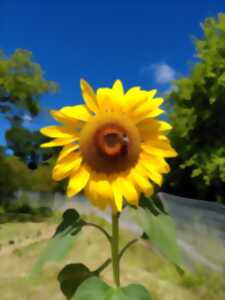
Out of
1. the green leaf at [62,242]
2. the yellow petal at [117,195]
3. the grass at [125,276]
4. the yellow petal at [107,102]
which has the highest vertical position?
the yellow petal at [107,102]

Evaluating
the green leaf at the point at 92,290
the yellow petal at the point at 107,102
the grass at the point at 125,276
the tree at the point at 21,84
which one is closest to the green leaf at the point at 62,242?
the green leaf at the point at 92,290

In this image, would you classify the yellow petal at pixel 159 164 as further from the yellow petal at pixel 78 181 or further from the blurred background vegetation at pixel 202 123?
the blurred background vegetation at pixel 202 123

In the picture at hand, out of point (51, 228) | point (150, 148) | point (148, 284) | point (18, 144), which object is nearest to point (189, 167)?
point (148, 284)

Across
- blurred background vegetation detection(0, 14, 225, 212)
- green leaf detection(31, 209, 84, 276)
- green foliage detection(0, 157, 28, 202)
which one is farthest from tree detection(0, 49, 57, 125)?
green leaf detection(31, 209, 84, 276)

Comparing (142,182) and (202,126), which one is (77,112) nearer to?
(142,182)

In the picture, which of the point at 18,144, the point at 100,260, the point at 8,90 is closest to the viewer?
the point at 100,260

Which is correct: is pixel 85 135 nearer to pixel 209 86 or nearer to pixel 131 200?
pixel 131 200

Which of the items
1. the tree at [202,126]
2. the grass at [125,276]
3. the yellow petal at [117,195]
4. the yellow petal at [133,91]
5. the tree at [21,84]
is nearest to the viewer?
the yellow petal at [117,195]

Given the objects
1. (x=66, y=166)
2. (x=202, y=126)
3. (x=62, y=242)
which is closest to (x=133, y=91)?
(x=66, y=166)
